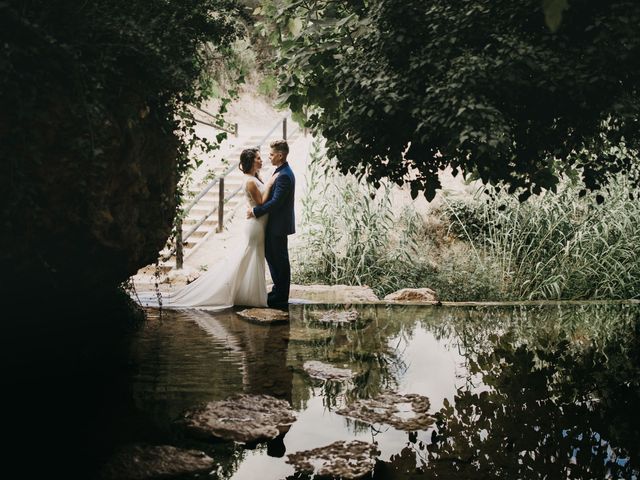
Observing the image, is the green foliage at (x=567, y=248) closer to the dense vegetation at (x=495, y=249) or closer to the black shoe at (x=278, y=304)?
the dense vegetation at (x=495, y=249)

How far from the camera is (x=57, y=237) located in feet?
18.2

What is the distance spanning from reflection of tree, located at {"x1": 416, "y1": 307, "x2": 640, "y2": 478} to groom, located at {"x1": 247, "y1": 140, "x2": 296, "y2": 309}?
2.27 meters

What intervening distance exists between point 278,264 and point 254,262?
285 millimetres

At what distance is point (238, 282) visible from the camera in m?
8.43

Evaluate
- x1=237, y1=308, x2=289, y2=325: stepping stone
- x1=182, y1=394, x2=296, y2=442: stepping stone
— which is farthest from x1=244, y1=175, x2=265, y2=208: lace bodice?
x1=182, y1=394, x2=296, y2=442: stepping stone

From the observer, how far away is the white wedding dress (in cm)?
838

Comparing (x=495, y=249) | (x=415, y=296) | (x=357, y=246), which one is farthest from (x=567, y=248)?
(x=357, y=246)

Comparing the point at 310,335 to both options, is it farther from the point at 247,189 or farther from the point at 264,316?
the point at 247,189

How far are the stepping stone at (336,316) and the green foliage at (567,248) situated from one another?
8.58 feet

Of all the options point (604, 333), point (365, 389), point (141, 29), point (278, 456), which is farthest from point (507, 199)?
point (278, 456)

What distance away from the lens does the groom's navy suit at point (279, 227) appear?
8.20m

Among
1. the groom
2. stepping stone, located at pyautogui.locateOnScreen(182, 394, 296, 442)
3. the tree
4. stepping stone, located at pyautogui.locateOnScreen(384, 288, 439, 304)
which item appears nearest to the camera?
stepping stone, located at pyautogui.locateOnScreen(182, 394, 296, 442)

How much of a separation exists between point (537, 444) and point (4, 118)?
12.2 feet

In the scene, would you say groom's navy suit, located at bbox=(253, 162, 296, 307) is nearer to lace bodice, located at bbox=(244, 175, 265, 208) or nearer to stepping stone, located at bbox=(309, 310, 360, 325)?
lace bodice, located at bbox=(244, 175, 265, 208)
